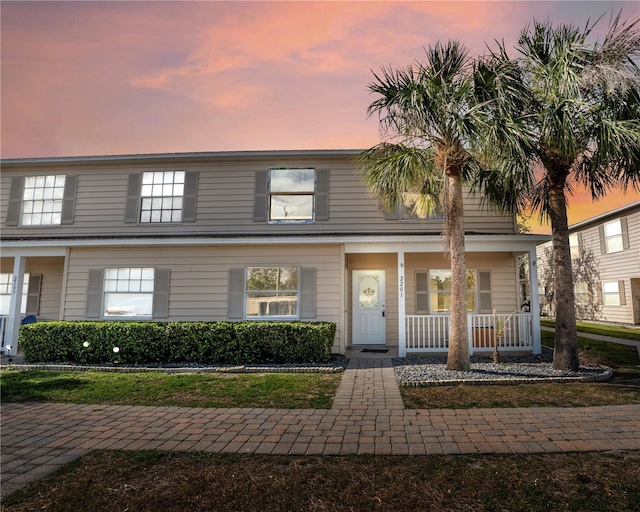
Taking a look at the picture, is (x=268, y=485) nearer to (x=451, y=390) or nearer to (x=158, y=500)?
(x=158, y=500)

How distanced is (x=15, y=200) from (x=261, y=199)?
8.41 meters

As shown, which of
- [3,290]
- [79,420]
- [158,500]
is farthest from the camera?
[3,290]

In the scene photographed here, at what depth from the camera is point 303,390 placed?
6426 millimetres

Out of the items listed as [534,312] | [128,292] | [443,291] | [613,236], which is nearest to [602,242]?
[613,236]

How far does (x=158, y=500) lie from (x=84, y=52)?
997cm

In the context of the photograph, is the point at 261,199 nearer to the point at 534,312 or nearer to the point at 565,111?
the point at 565,111

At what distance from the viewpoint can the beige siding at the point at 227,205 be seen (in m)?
11.4

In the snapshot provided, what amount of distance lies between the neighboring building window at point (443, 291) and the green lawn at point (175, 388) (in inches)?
195

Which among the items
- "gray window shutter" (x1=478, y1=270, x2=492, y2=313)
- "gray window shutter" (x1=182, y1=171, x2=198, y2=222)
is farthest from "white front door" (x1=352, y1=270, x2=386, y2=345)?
"gray window shutter" (x1=182, y1=171, x2=198, y2=222)

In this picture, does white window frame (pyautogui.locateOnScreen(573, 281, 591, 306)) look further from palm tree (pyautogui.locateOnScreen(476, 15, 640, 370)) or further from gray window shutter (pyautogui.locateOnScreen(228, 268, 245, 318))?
gray window shutter (pyautogui.locateOnScreen(228, 268, 245, 318))

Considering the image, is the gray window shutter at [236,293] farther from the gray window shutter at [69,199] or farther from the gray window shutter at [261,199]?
the gray window shutter at [69,199]

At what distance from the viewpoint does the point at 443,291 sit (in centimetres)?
1123

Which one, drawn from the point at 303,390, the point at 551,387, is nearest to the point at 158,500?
the point at 303,390

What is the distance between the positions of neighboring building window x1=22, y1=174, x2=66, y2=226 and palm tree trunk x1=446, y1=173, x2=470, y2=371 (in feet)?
40.0
